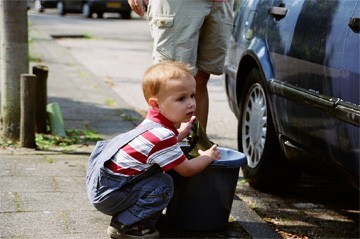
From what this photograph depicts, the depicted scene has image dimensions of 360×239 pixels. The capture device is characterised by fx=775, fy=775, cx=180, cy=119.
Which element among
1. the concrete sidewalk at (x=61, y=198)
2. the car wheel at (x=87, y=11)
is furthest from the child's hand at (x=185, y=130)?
the car wheel at (x=87, y=11)

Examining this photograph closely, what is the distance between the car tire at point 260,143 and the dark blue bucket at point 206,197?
1.10 metres

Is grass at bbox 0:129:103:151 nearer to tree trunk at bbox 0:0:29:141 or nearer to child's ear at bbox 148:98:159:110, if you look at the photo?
tree trunk at bbox 0:0:29:141

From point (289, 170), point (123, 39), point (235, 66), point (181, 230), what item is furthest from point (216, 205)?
point (123, 39)

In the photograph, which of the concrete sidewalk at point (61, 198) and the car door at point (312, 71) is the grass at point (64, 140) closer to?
the concrete sidewalk at point (61, 198)

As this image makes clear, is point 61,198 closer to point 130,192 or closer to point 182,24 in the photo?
point 130,192

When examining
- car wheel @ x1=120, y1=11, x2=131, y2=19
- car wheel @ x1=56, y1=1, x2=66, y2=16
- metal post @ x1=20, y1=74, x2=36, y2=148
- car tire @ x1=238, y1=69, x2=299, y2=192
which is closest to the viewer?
car tire @ x1=238, y1=69, x2=299, y2=192

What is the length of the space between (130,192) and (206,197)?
455 mm

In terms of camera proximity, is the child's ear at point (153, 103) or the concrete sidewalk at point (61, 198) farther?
the concrete sidewalk at point (61, 198)

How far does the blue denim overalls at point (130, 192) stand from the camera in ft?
12.3

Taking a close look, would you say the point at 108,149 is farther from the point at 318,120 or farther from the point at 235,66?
the point at 235,66

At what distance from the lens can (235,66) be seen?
19.2 feet

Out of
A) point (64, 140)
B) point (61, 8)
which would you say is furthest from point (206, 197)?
point (61, 8)

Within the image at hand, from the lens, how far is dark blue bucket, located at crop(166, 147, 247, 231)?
396cm

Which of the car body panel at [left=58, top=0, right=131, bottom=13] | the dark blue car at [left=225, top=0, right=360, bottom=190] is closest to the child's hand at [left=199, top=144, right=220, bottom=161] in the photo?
the dark blue car at [left=225, top=0, right=360, bottom=190]
